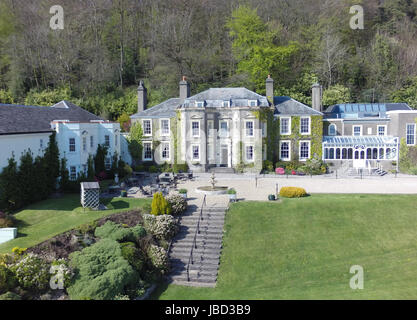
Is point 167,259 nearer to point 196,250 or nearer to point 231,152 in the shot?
point 196,250

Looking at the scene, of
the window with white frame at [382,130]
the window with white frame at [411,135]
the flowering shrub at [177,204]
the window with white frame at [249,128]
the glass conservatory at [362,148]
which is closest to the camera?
the flowering shrub at [177,204]

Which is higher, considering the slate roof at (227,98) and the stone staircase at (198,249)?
the slate roof at (227,98)

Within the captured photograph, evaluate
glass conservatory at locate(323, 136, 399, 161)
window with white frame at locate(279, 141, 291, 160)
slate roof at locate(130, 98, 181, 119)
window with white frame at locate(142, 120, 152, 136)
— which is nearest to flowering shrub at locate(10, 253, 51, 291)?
window with white frame at locate(142, 120, 152, 136)

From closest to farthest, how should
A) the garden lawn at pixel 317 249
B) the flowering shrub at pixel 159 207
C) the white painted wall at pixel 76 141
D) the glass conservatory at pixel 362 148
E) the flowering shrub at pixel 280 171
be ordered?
the garden lawn at pixel 317 249
the flowering shrub at pixel 159 207
the white painted wall at pixel 76 141
the flowering shrub at pixel 280 171
the glass conservatory at pixel 362 148

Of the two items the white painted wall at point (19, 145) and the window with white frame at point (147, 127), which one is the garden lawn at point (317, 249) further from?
the window with white frame at point (147, 127)

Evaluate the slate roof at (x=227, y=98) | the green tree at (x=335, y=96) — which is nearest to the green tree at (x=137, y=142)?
the slate roof at (x=227, y=98)

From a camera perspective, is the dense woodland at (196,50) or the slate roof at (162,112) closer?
the slate roof at (162,112)
